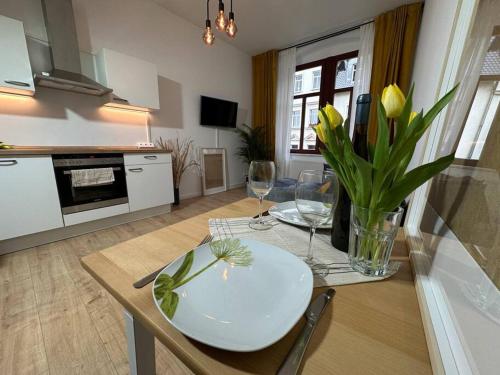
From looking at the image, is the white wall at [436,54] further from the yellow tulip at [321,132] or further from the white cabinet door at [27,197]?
the white cabinet door at [27,197]

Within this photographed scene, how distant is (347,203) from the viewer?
485 mm

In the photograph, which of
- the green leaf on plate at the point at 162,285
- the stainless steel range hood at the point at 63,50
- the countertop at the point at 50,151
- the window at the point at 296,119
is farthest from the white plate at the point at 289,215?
the window at the point at 296,119

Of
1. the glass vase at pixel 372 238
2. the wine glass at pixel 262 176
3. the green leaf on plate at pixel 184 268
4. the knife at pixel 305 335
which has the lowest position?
the knife at pixel 305 335

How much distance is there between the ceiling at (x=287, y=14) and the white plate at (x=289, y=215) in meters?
3.03

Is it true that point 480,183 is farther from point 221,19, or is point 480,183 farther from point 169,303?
point 221,19

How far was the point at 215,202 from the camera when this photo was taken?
10.5 ft

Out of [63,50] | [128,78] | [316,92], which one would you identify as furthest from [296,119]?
[63,50]

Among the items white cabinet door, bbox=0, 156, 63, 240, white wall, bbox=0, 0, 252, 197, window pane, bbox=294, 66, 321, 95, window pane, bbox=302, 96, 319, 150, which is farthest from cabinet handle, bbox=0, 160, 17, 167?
window pane, bbox=294, 66, 321, 95

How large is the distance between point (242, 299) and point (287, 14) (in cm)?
364

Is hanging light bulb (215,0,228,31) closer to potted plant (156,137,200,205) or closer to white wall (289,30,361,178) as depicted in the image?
potted plant (156,137,200,205)

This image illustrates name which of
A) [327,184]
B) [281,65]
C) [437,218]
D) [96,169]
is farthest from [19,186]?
[281,65]

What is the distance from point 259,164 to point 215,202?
Result: 2.68 m

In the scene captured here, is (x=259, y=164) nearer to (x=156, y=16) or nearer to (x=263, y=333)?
(x=263, y=333)

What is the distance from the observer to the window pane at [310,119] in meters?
3.76
